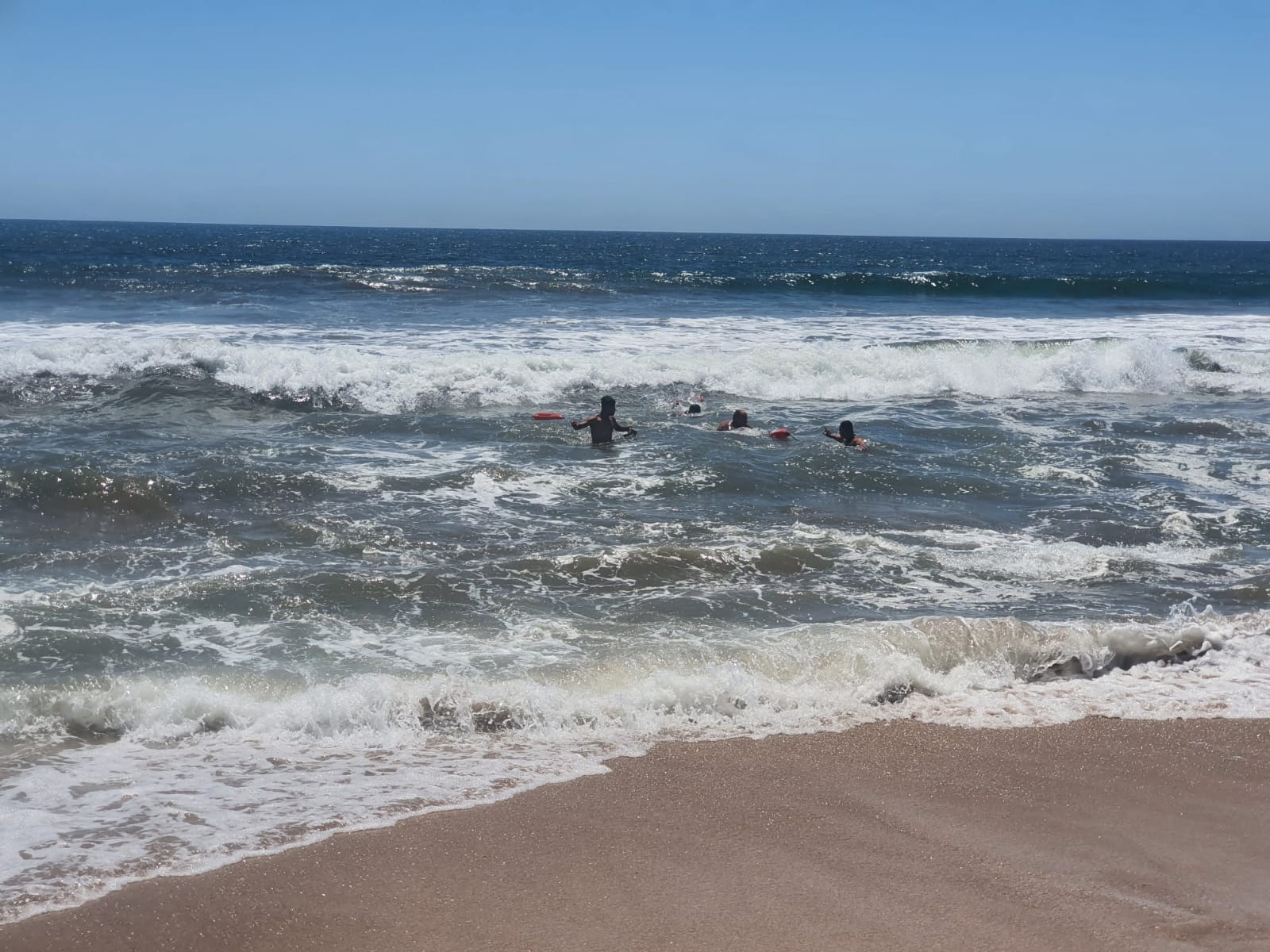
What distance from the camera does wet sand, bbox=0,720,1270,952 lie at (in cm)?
416

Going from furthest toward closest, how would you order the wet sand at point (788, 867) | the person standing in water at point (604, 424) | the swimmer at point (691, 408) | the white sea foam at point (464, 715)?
the swimmer at point (691, 408) → the person standing in water at point (604, 424) → the white sea foam at point (464, 715) → the wet sand at point (788, 867)

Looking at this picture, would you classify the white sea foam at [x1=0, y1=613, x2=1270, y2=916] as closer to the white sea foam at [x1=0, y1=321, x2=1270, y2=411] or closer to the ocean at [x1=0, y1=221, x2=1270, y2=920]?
the ocean at [x1=0, y1=221, x2=1270, y2=920]

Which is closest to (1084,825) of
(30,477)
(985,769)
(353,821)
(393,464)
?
(985,769)

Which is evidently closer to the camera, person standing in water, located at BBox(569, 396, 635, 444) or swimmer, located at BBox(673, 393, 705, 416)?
person standing in water, located at BBox(569, 396, 635, 444)

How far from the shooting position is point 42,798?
5.09 m

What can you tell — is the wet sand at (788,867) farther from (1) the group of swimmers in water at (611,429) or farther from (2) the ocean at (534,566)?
(1) the group of swimmers in water at (611,429)

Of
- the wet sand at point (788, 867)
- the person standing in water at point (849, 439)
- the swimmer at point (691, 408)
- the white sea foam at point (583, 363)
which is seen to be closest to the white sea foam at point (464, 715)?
the wet sand at point (788, 867)

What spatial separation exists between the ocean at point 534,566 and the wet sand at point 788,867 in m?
0.32

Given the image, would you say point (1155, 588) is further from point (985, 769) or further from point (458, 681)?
point (458, 681)

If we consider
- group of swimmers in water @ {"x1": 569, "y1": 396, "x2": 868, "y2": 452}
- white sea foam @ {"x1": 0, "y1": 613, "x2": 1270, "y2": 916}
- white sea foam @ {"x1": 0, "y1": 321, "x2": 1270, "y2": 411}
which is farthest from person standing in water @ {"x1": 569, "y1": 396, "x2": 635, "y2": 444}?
white sea foam @ {"x1": 0, "y1": 613, "x2": 1270, "y2": 916}

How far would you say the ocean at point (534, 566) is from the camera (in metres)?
5.75

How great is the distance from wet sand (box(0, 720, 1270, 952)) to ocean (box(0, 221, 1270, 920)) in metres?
0.32

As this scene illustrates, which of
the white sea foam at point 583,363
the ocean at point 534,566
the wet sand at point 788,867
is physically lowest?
the wet sand at point 788,867

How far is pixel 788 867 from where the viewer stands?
4.68 m
